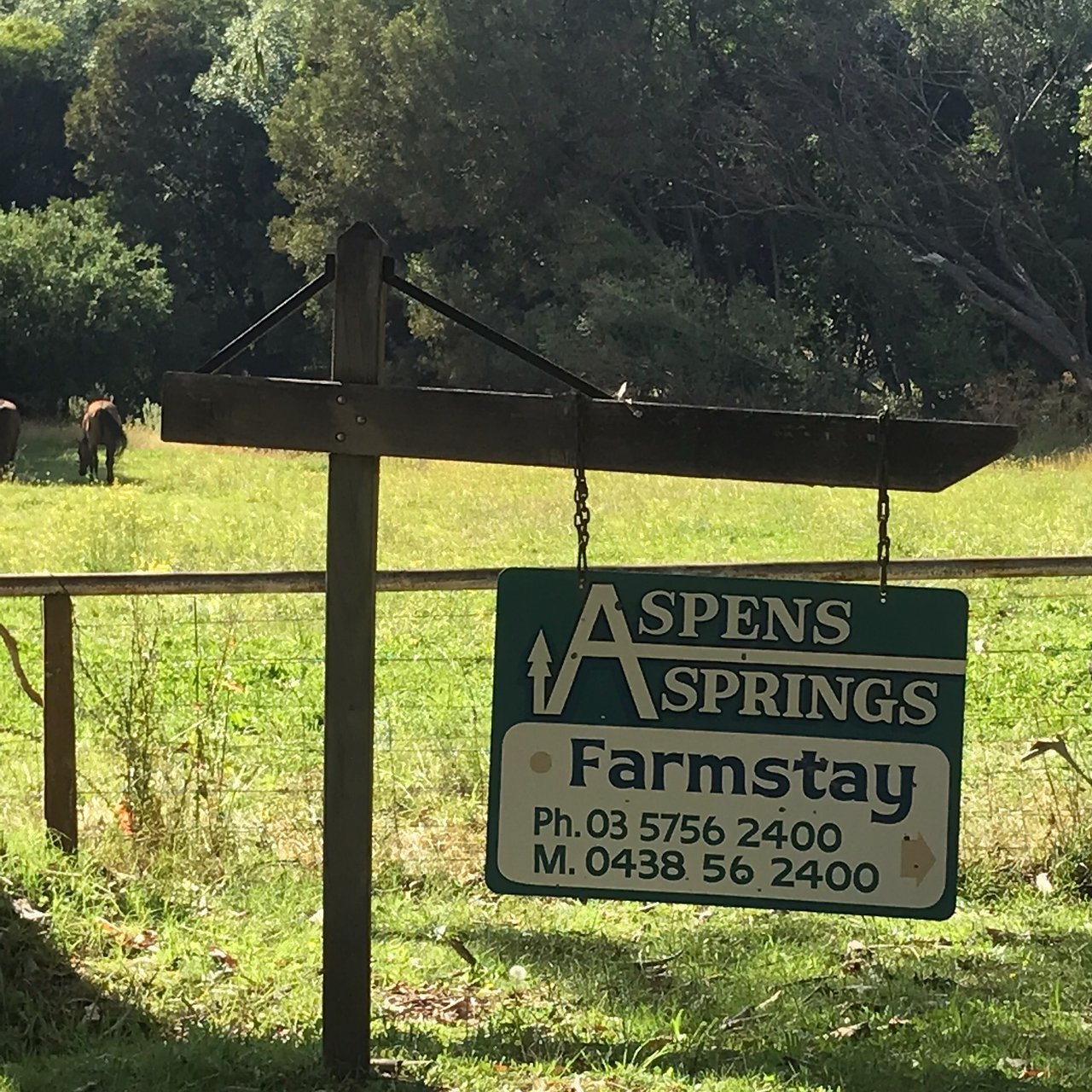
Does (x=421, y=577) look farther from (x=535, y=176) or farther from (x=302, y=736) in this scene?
(x=535, y=176)

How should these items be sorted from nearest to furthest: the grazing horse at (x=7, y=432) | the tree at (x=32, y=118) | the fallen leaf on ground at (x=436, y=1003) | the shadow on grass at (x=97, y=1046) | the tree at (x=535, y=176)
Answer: the shadow on grass at (x=97, y=1046)
the fallen leaf on ground at (x=436, y=1003)
the grazing horse at (x=7, y=432)
the tree at (x=535, y=176)
the tree at (x=32, y=118)

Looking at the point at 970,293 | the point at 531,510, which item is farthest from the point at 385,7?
the point at 531,510

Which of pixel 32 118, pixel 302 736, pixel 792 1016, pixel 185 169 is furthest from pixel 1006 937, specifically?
pixel 32 118

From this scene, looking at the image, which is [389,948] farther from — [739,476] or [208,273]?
[208,273]

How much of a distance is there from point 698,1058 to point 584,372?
30495 mm

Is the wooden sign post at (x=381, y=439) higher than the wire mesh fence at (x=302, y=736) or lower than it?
higher

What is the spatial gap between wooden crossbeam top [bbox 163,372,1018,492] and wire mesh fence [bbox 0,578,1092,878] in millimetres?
1865

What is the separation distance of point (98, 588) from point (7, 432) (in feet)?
59.3

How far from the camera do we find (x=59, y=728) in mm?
4500

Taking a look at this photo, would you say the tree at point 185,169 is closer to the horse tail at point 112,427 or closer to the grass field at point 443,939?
the horse tail at point 112,427

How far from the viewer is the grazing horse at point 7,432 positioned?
21.1 metres

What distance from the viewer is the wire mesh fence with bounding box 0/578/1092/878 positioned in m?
4.68

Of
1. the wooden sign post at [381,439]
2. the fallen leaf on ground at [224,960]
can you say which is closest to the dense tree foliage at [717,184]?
the fallen leaf on ground at [224,960]

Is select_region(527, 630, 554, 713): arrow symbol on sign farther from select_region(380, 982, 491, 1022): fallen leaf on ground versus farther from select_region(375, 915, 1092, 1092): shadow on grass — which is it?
select_region(380, 982, 491, 1022): fallen leaf on ground
